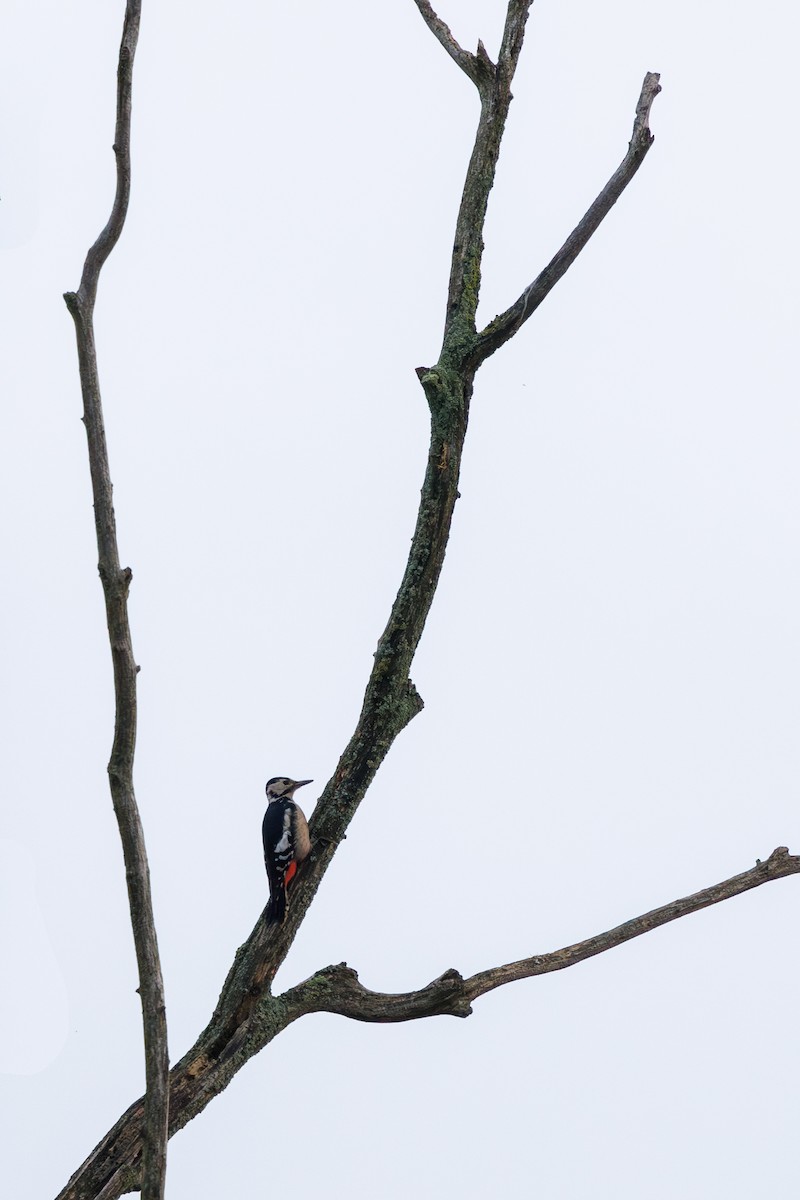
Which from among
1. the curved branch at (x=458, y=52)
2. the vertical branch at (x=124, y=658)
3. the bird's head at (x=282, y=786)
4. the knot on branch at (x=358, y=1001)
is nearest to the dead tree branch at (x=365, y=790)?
the knot on branch at (x=358, y=1001)

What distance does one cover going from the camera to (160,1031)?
3.21 m

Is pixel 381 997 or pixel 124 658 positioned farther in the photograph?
pixel 381 997

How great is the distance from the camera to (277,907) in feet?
13.2

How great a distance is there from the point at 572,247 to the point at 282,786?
223cm

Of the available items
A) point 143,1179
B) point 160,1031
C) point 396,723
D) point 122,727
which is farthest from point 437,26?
point 143,1179

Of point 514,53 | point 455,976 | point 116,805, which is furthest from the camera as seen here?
point 514,53

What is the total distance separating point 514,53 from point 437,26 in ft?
1.04

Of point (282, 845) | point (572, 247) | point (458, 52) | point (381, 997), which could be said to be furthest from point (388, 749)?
point (458, 52)

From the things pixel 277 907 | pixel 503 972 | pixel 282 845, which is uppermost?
pixel 282 845

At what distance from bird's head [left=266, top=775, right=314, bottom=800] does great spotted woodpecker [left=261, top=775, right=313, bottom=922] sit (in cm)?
14

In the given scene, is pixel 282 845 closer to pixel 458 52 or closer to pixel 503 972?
pixel 503 972

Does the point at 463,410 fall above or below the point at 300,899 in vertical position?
above

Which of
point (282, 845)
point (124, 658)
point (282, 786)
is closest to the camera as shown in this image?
point (124, 658)

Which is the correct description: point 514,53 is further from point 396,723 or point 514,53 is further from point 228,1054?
point 228,1054
